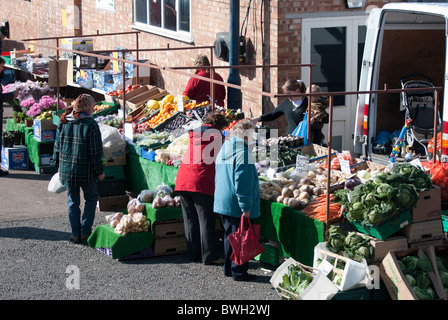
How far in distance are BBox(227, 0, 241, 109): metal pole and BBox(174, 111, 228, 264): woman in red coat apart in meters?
4.26

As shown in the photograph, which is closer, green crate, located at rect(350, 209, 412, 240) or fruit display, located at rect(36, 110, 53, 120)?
green crate, located at rect(350, 209, 412, 240)

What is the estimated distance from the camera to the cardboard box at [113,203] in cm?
973

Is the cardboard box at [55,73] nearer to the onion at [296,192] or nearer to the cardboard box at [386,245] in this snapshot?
the onion at [296,192]

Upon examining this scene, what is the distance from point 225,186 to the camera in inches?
277

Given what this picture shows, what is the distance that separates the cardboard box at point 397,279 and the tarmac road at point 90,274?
3.60 ft

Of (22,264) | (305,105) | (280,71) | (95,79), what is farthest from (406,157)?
(95,79)

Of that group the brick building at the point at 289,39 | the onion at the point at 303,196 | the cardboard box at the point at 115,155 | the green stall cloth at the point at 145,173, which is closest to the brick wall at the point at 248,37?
the brick building at the point at 289,39

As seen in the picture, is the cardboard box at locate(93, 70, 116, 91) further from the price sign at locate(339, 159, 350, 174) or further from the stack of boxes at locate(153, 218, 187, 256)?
the price sign at locate(339, 159, 350, 174)

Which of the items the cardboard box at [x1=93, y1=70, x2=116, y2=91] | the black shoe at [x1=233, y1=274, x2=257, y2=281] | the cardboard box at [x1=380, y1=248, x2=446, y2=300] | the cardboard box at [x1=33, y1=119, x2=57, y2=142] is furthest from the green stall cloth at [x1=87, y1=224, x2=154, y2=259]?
the cardboard box at [x1=93, y1=70, x2=116, y2=91]

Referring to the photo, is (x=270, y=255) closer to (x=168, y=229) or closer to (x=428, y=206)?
(x=168, y=229)

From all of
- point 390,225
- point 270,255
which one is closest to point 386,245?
point 390,225

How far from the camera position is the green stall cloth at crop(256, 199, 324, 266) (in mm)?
7047
